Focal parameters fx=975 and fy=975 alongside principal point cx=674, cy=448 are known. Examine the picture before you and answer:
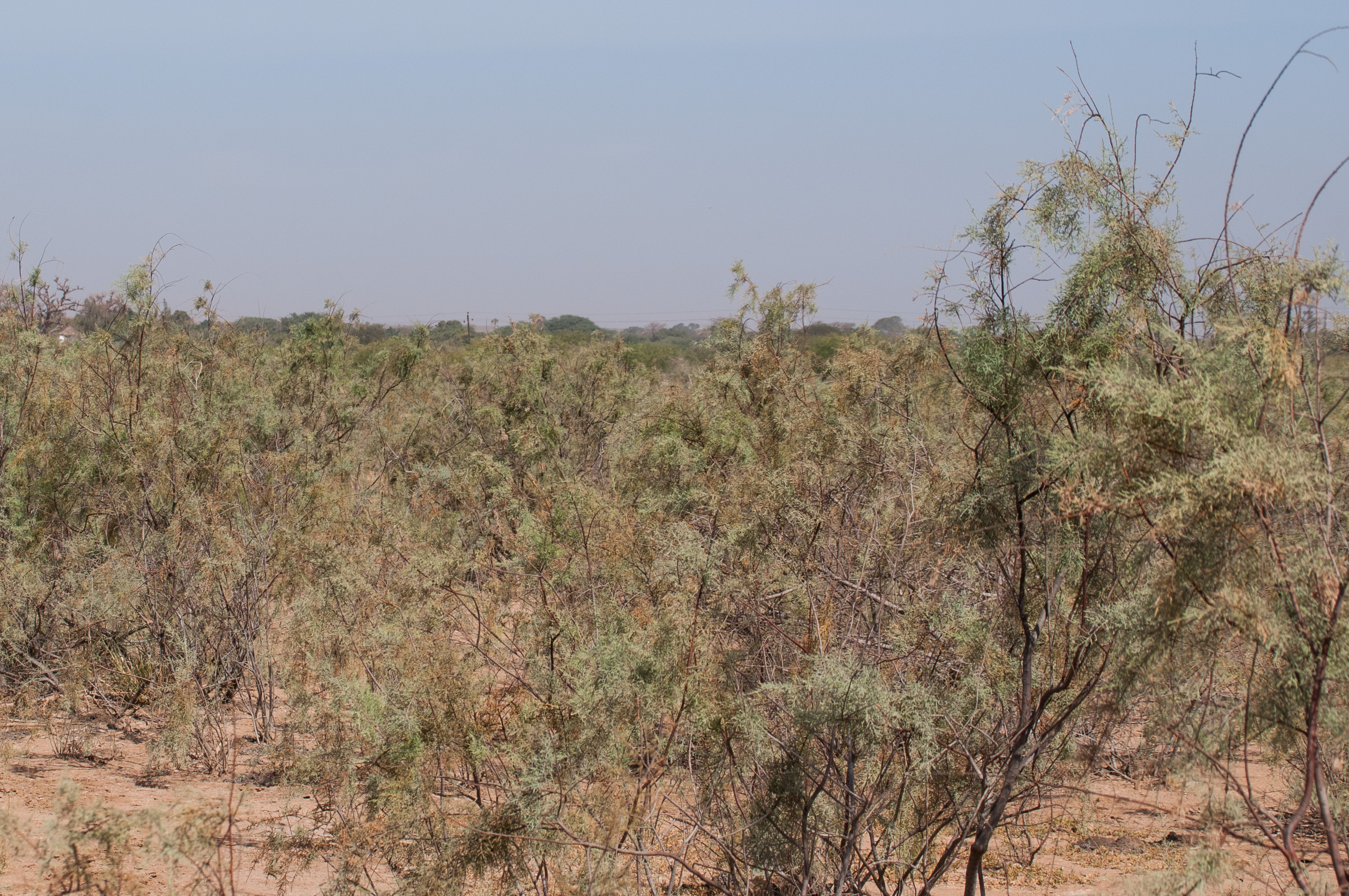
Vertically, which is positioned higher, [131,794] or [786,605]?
[786,605]

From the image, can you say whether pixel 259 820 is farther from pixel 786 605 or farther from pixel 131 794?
pixel 786 605

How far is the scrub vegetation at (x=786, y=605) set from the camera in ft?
9.04

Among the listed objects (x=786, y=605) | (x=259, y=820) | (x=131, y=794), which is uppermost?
(x=786, y=605)

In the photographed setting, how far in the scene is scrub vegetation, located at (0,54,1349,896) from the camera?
9.04 feet

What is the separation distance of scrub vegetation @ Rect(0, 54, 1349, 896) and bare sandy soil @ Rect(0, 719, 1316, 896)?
197mm

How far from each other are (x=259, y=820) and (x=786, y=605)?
10.9 feet

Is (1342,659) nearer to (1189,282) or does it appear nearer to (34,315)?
(1189,282)

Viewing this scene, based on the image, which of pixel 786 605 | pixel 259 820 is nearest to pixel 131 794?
pixel 259 820

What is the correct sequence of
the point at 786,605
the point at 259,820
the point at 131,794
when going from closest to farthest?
the point at 786,605, the point at 259,820, the point at 131,794

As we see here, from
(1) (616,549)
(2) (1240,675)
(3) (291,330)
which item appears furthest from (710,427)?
(3) (291,330)

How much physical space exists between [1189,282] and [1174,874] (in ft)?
6.56

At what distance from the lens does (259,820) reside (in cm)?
565

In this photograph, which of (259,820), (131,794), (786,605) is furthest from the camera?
(131,794)

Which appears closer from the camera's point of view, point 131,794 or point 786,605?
point 786,605
